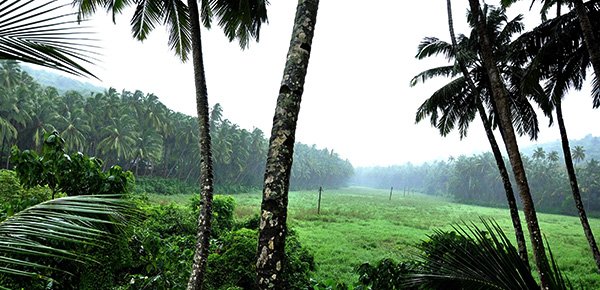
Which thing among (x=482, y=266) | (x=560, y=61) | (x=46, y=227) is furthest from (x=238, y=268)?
(x=560, y=61)

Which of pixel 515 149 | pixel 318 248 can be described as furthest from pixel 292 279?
pixel 318 248

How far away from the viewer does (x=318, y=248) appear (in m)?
15.1

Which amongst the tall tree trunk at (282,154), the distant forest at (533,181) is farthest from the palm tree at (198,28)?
the distant forest at (533,181)

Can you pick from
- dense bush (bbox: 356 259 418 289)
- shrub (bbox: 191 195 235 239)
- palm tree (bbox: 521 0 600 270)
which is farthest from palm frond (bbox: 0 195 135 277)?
shrub (bbox: 191 195 235 239)

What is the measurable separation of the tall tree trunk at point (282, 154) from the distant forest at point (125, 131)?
2818cm

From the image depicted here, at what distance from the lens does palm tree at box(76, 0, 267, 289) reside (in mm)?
4633

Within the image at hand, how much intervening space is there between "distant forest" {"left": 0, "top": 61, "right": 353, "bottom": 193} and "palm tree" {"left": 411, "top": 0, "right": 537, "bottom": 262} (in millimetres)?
27905

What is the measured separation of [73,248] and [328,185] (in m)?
85.6

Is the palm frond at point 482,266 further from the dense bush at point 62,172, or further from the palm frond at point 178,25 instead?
the palm frond at point 178,25

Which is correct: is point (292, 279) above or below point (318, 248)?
above

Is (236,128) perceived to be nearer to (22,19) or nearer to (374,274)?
(374,274)

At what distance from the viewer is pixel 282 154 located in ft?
7.42

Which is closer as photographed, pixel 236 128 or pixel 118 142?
pixel 118 142

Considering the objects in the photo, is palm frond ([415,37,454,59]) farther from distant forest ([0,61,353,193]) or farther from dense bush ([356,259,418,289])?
distant forest ([0,61,353,193])
